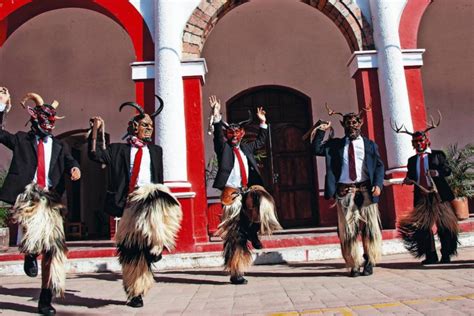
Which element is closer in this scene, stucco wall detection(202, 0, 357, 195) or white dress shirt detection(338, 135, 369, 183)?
white dress shirt detection(338, 135, 369, 183)

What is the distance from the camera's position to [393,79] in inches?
291

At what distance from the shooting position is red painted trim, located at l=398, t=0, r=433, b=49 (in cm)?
770

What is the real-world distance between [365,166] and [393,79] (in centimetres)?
299

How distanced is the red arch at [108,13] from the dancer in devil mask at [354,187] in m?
3.92

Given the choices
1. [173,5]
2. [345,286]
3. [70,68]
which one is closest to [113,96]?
[70,68]

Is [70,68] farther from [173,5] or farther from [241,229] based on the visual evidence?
[241,229]

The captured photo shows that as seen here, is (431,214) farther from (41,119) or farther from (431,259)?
(41,119)

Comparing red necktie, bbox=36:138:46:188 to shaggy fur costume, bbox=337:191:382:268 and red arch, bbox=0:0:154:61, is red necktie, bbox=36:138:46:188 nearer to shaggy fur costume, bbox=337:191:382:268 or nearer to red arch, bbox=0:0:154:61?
shaggy fur costume, bbox=337:191:382:268

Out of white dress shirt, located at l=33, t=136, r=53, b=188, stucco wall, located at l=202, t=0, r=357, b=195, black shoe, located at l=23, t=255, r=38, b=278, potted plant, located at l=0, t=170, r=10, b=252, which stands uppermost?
stucco wall, located at l=202, t=0, r=357, b=195

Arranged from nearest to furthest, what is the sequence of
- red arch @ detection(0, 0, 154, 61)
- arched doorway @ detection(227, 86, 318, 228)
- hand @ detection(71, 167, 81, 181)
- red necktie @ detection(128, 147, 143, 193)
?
hand @ detection(71, 167, 81, 181)
red necktie @ detection(128, 147, 143, 193)
red arch @ detection(0, 0, 154, 61)
arched doorway @ detection(227, 86, 318, 228)

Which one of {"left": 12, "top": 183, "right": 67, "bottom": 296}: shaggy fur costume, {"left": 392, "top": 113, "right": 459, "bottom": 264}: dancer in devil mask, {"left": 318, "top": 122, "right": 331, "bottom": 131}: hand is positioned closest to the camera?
{"left": 12, "top": 183, "right": 67, "bottom": 296}: shaggy fur costume

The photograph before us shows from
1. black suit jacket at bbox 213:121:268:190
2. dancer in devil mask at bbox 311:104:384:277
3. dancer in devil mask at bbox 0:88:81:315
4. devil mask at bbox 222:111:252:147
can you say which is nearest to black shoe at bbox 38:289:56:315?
dancer in devil mask at bbox 0:88:81:315

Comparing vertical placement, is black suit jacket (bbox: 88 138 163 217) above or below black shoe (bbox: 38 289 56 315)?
above

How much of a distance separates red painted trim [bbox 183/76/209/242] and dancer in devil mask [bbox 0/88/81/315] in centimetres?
309
